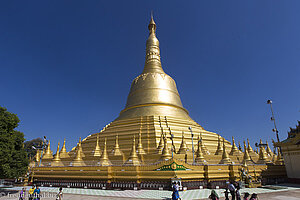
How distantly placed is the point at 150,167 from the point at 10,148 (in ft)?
32.7

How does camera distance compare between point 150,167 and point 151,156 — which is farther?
point 151,156

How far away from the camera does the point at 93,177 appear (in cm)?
1495

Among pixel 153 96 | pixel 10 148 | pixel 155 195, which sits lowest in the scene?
pixel 155 195

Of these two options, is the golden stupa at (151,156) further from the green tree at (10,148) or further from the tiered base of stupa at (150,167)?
the green tree at (10,148)

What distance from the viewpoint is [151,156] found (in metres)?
17.7

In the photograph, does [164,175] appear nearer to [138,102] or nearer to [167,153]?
[167,153]

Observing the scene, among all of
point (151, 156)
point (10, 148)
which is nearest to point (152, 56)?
point (151, 156)

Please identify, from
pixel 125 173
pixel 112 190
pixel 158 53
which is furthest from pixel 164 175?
pixel 158 53

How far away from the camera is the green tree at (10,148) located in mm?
12367

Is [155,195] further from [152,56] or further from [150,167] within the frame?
[152,56]

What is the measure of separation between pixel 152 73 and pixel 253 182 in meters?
22.5

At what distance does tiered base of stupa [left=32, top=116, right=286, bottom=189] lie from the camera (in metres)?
13.5

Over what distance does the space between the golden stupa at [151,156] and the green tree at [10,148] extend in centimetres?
376

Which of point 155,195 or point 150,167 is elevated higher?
point 150,167
